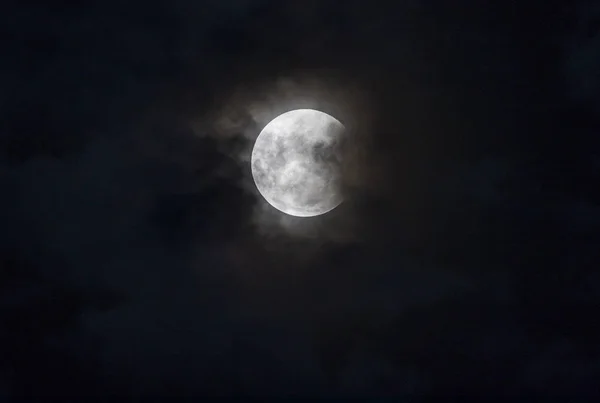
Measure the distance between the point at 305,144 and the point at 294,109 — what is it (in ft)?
6.38

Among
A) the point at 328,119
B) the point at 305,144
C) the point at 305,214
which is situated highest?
the point at 328,119

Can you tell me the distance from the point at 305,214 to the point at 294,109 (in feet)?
17.3

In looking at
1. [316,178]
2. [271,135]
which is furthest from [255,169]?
[316,178]

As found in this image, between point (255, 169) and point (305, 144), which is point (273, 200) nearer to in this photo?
point (255, 169)

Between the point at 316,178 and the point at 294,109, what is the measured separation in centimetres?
361

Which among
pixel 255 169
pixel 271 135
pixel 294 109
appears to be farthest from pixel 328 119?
pixel 255 169

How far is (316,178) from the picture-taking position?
17562 mm

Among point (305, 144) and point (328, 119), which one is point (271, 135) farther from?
point (328, 119)

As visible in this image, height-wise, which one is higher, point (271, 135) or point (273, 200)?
point (271, 135)

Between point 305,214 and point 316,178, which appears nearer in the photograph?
point 316,178

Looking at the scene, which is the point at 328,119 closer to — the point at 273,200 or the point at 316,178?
the point at 316,178

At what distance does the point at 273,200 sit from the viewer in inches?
726

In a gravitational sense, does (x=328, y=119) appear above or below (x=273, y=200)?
above

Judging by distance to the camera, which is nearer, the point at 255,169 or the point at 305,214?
the point at 255,169
